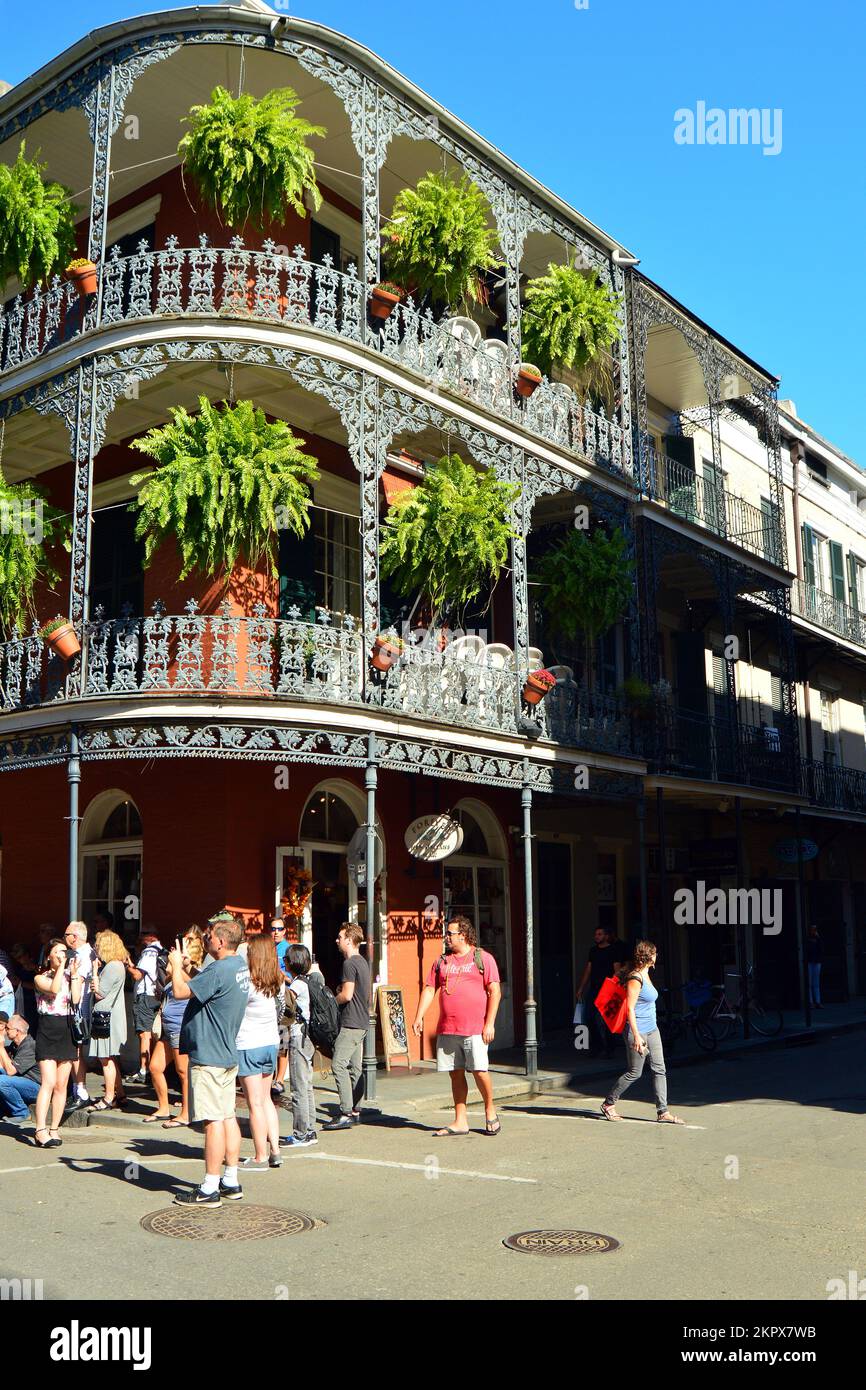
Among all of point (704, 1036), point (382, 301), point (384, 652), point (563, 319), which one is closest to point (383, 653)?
point (384, 652)

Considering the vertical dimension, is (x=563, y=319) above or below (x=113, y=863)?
above

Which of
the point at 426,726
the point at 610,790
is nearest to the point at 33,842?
the point at 426,726

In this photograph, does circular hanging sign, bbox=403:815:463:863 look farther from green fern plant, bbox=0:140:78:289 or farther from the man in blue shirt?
green fern plant, bbox=0:140:78:289

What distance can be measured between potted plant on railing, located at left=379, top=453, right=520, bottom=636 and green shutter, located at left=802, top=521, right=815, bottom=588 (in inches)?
621

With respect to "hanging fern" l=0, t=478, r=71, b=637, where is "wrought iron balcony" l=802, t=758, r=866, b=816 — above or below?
below

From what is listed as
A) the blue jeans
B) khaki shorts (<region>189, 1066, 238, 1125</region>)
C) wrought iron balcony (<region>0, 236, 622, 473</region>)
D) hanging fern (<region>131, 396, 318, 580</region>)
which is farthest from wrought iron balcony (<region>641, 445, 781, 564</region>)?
khaki shorts (<region>189, 1066, 238, 1125</region>)

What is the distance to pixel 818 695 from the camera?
2900cm

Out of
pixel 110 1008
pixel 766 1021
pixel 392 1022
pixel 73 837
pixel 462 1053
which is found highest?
pixel 73 837

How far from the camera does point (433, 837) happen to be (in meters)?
16.0

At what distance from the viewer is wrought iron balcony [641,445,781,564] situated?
72.2 feet

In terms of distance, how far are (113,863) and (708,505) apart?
533 inches

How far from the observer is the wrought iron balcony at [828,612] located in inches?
1096

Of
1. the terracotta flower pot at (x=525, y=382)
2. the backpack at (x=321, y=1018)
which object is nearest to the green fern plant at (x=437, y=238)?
the terracotta flower pot at (x=525, y=382)

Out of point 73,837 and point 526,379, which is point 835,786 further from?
point 73,837
